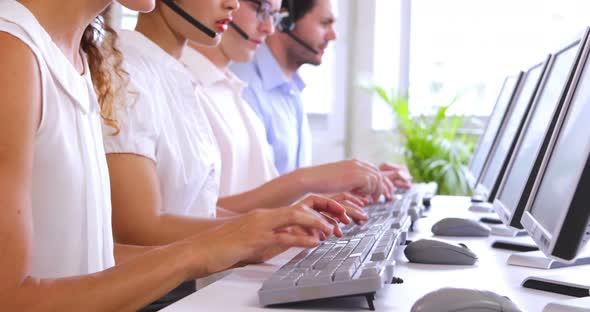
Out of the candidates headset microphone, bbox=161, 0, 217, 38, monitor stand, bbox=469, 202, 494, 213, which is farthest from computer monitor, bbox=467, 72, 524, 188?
headset microphone, bbox=161, 0, 217, 38

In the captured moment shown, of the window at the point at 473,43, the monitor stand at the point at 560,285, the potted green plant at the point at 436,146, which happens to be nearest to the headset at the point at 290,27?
the potted green plant at the point at 436,146

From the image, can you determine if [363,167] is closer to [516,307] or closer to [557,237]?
[557,237]

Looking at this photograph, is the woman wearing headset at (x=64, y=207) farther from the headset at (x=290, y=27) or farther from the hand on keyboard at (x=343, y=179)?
the headset at (x=290, y=27)

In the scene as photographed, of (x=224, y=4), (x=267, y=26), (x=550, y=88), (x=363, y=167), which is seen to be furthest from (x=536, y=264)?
(x=267, y=26)

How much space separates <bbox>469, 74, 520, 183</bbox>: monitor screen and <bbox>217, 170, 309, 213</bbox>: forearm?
2.14 feet

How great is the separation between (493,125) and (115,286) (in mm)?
1790

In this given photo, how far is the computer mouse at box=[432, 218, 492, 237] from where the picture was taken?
163cm

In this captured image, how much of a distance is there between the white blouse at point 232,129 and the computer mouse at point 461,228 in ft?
2.24

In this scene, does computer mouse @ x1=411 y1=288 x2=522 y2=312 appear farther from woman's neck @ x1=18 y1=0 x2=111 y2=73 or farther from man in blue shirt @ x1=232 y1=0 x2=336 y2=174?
man in blue shirt @ x1=232 y1=0 x2=336 y2=174

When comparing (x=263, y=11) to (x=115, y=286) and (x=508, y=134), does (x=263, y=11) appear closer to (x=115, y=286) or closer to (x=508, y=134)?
(x=508, y=134)

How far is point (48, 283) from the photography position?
92 cm

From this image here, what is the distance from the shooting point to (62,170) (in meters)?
1.06

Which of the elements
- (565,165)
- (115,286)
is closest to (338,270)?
(115,286)

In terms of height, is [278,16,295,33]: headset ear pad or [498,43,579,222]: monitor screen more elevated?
[278,16,295,33]: headset ear pad
